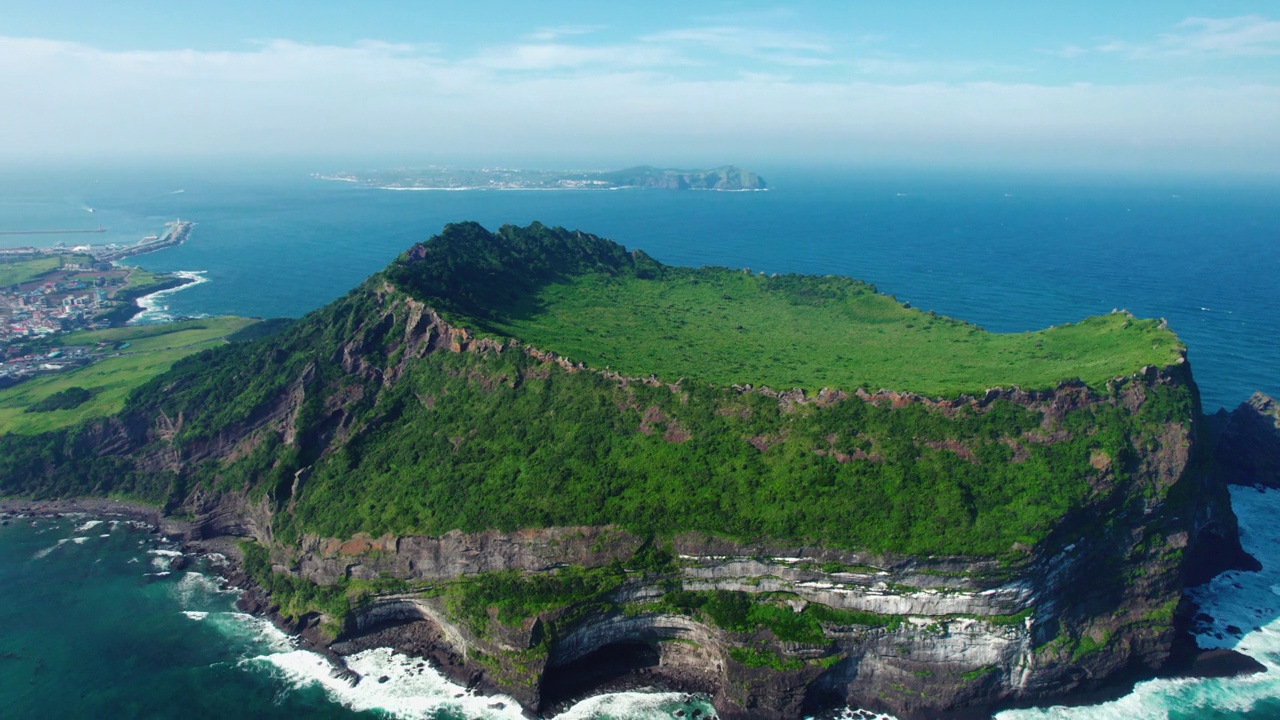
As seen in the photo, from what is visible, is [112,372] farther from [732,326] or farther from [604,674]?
[604,674]

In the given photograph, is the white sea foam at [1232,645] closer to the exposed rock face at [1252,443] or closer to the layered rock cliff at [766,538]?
the layered rock cliff at [766,538]

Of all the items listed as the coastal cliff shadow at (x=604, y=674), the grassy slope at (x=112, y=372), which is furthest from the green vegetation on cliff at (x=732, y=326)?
the grassy slope at (x=112, y=372)

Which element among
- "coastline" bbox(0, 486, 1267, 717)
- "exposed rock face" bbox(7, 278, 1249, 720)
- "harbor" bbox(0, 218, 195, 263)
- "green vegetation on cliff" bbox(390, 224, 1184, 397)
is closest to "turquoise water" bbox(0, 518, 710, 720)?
"coastline" bbox(0, 486, 1267, 717)

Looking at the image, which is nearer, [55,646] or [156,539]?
[55,646]

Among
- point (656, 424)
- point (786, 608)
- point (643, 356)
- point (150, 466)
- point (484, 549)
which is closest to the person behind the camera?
point (786, 608)

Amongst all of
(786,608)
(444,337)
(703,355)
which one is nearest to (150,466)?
(444,337)

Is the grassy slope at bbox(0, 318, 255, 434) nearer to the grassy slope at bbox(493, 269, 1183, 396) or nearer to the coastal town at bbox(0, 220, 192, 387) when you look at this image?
the coastal town at bbox(0, 220, 192, 387)

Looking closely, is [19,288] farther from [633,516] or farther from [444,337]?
[633,516]
